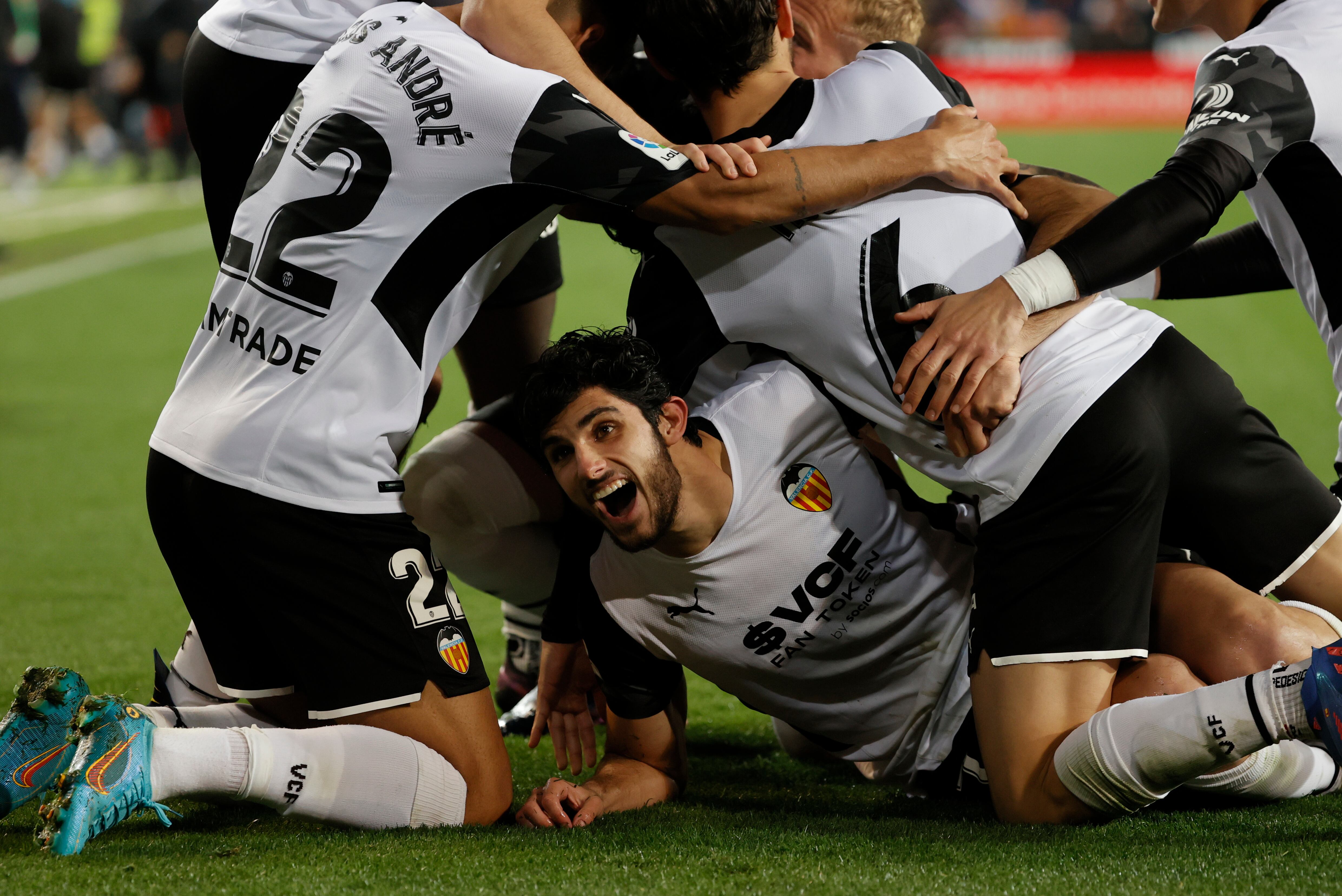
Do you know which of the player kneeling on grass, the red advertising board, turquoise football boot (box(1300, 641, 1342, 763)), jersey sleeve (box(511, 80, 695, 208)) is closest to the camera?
turquoise football boot (box(1300, 641, 1342, 763))

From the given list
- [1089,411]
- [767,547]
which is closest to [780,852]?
[767,547]

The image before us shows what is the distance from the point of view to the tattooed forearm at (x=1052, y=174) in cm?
299

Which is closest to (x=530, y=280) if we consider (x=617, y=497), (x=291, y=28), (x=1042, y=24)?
(x=291, y=28)

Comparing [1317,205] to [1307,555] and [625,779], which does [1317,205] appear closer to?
[1307,555]

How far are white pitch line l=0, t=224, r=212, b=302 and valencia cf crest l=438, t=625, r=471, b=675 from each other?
9947 mm

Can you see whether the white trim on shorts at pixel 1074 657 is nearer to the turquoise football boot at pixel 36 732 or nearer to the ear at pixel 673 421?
the ear at pixel 673 421

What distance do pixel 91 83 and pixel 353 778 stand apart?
760 inches

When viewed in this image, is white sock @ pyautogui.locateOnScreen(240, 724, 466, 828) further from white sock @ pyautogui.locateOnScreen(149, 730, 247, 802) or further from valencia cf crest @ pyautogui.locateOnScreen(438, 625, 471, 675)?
valencia cf crest @ pyautogui.locateOnScreen(438, 625, 471, 675)

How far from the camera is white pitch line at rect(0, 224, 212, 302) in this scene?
39.0 ft

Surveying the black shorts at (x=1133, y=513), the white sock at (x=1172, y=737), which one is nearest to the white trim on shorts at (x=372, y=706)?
the black shorts at (x=1133, y=513)

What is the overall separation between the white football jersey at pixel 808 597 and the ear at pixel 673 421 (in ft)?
0.28

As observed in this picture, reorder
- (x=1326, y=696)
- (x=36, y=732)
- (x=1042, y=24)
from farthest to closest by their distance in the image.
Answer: (x=1042, y=24), (x=36, y=732), (x=1326, y=696)

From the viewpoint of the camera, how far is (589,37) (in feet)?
9.80

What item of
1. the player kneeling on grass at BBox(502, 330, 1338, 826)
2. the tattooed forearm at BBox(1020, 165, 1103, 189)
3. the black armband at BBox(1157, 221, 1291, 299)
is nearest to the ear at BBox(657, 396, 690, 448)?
the player kneeling on grass at BBox(502, 330, 1338, 826)
